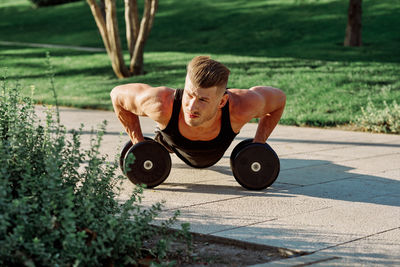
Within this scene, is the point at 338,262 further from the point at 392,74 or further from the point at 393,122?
the point at 392,74

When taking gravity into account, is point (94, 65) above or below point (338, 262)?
Result: above

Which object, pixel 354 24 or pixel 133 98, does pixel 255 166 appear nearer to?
pixel 133 98

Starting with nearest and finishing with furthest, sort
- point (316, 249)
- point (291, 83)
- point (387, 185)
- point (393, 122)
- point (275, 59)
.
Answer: point (316, 249)
point (387, 185)
point (393, 122)
point (291, 83)
point (275, 59)

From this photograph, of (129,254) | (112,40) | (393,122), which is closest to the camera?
(129,254)

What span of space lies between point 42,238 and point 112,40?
11.9 m

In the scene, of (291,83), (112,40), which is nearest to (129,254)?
(291,83)

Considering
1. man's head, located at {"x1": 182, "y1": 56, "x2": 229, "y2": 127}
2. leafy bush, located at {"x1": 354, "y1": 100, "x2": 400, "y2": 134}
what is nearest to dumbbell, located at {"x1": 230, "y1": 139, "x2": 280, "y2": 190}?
man's head, located at {"x1": 182, "y1": 56, "x2": 229, "y2": 127}

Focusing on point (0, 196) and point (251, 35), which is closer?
point (0, 196)

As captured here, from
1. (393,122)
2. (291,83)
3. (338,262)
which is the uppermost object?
(291,83)

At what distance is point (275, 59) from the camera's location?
16.6m

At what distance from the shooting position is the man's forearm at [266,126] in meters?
5.89

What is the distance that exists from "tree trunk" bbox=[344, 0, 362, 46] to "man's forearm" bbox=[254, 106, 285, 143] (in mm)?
13201

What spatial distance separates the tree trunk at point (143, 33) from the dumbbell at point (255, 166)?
9564 mm

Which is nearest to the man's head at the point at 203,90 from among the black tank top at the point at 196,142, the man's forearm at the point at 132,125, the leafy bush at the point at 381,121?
the black tank top at the point at 196,142
